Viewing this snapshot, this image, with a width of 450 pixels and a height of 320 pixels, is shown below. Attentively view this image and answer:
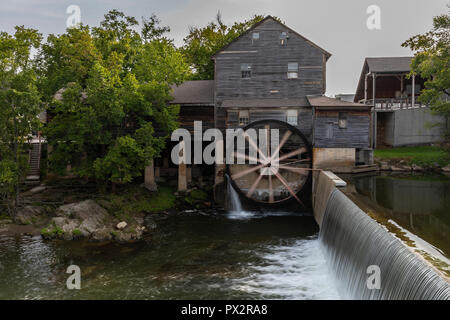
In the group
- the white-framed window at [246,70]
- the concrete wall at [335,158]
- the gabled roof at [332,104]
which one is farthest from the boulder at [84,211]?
the gabled roof at [332,104]

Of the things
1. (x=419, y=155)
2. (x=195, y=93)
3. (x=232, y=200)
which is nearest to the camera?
(x=232, y=200)

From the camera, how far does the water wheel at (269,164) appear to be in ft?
59.3

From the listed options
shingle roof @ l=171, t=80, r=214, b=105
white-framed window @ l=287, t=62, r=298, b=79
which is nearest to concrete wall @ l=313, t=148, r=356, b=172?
white-framed window @ l=287, t=62, r=298, b=79

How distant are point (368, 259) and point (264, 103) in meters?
12.1

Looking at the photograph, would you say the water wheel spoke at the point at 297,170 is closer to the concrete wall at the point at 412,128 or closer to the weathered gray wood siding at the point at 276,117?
the weathered gray wood siding at the point at 276,117

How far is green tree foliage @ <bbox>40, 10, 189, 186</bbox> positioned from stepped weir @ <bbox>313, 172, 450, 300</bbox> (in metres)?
8.37

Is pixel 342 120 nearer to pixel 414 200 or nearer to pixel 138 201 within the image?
pixel 414 200

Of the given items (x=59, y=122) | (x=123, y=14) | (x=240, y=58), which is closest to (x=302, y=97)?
(x=240, y=58)

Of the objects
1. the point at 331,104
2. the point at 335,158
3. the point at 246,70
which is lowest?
the point at 335,158

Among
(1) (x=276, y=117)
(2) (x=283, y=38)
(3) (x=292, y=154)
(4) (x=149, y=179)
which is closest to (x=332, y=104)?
(1) (x=276, y=117)

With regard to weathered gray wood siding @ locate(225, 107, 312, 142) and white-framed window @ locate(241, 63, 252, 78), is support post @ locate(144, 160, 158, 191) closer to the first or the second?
weathered gray wood siding @ locate(225, 107, 312, 142)

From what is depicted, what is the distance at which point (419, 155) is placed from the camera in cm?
2289

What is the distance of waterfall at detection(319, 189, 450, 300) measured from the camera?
5.62 metres

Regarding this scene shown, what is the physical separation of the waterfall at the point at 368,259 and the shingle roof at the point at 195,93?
380 inches
